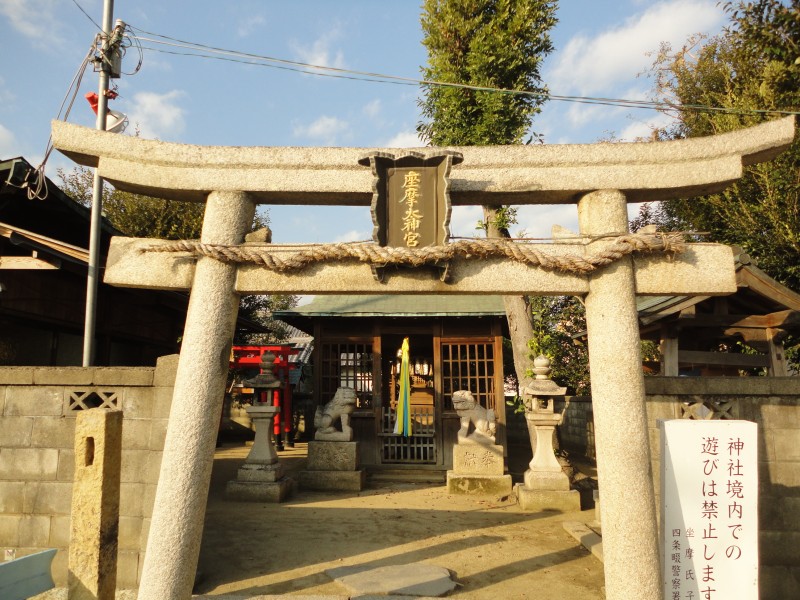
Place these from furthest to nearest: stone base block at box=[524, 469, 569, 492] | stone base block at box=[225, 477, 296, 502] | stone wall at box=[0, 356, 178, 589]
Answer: stone base block at box=[225, 477, 296, 502]
stone base block at box=[524, 469, 569, 492]
stone wall at box=[0, 356, 178, 589]

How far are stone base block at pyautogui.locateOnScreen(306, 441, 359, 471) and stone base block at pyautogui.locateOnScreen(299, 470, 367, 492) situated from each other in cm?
13

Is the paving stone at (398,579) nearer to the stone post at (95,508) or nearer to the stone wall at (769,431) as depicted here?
the stone post at (95,508)

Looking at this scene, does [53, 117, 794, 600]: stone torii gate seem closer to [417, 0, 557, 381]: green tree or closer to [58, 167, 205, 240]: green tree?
[417, 0, 557, 381]: green tree

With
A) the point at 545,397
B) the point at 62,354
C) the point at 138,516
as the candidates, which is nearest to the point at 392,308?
the point at 545,397

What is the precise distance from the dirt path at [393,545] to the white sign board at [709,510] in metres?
1.72

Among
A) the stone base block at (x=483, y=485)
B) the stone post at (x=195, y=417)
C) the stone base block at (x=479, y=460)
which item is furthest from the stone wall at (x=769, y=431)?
the stone base block at (x=479, y=460)

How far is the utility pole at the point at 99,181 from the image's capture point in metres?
7.11

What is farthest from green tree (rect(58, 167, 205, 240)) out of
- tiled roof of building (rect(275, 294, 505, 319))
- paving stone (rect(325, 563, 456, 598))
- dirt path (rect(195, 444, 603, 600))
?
paving stone (rect(325, 563, 456, 598))

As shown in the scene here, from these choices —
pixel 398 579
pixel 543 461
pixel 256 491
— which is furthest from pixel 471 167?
pixel 256 491

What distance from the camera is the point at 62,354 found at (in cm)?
1052

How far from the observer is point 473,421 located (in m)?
10.8

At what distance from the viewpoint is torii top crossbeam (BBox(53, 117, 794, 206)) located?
4551 mm

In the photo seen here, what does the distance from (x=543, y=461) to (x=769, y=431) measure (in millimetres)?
4578

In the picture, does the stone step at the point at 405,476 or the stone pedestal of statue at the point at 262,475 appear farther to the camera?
the stone step at the point at 405,476
